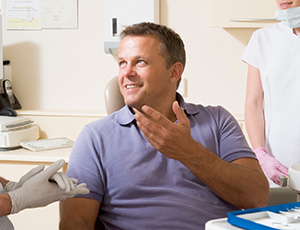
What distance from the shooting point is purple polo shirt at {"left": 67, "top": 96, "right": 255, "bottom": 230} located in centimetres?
162

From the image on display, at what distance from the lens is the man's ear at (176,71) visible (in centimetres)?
182

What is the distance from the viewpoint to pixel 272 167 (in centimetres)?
202

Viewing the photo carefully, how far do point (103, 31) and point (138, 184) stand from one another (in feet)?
6.27

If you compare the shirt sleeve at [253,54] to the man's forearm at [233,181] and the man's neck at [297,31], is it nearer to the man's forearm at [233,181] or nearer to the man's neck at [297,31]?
the man's neck at [297,31]

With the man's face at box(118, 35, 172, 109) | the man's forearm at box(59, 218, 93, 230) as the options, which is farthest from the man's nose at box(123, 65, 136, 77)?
the man's forearm at box(59, 218, 93, 230)

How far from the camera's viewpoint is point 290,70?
2.16 metres

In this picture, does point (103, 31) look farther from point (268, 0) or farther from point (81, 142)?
point (81, 142)

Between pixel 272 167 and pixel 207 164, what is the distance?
1.82 ft

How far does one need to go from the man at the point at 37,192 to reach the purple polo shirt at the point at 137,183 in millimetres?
183

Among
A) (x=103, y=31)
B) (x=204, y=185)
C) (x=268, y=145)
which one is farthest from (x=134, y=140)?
(x=103, y=31)

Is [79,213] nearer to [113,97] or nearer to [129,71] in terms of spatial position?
[129,71]

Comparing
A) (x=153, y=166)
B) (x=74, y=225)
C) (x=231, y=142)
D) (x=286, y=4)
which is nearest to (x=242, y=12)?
(x=286, y=4)

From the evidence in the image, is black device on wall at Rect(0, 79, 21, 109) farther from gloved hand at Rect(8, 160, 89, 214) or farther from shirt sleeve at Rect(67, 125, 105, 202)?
gloved hand at Rect(8, 160, 89, 214)

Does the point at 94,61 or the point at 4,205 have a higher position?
the point at 94,61
